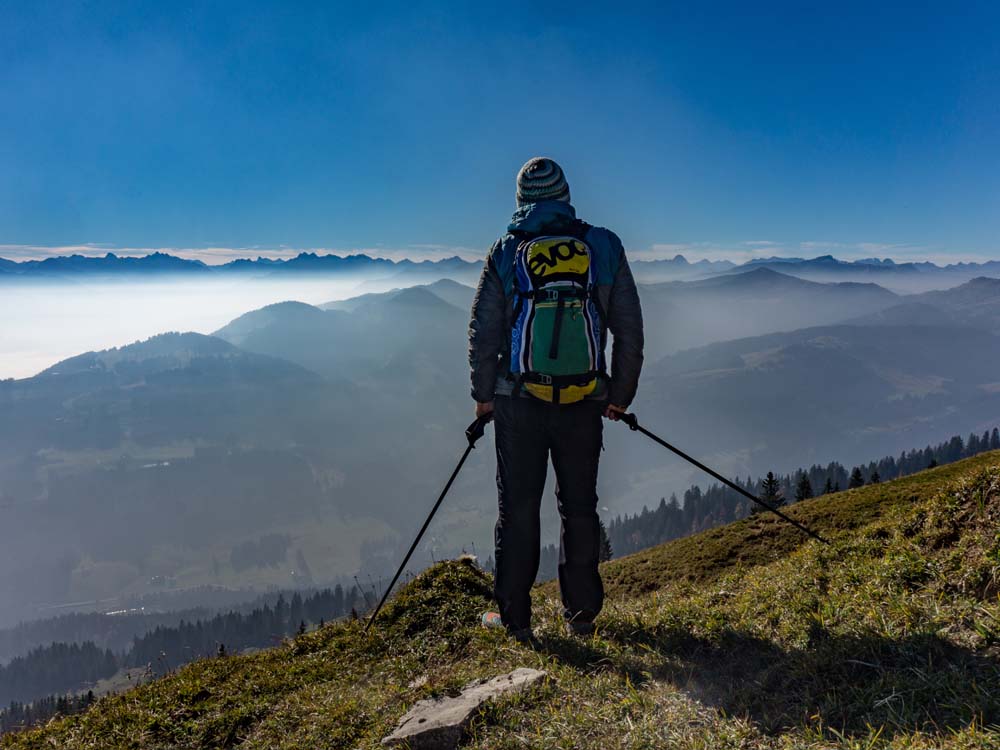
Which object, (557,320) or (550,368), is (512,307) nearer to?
(557,320)

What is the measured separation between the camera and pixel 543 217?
21.5ft

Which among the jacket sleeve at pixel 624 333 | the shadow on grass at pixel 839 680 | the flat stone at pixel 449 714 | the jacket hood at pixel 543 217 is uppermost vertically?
the jacket hood at pixel 543 217

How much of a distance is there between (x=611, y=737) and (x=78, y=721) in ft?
22.3

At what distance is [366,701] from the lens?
593 centimetres

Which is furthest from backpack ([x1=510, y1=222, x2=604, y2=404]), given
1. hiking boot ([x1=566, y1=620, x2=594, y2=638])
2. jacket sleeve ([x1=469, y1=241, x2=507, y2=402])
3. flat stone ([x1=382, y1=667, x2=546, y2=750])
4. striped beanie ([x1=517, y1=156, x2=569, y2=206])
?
flat stone ([x1=382, y1=667, x2=546, y2=750])

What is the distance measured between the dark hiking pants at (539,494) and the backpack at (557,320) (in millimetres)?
279

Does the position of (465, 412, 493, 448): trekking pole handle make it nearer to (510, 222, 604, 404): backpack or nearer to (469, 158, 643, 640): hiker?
(469, 158, 643, 640): hiker

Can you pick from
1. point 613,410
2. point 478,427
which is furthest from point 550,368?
point 478,427

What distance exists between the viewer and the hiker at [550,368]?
6281mm

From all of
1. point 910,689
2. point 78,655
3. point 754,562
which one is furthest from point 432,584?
point 78,655

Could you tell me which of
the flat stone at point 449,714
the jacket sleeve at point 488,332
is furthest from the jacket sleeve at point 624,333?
the flat stone at point 449,714

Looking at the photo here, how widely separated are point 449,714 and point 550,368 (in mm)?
3623

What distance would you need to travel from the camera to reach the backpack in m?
6.25

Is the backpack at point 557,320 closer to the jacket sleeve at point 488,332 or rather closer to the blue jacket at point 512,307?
the blue jacket at point 512,307
